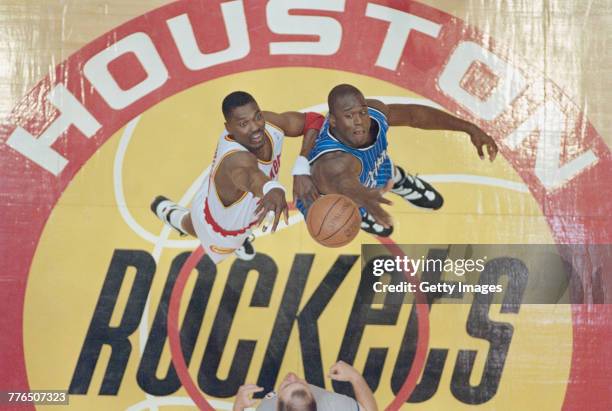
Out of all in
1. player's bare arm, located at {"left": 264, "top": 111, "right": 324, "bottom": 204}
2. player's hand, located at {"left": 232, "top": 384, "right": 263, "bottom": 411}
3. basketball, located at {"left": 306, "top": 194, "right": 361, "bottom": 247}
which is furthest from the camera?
player's bare arm, located at {"left": 264, "top": 111, "right": 324, "bottom": 204}

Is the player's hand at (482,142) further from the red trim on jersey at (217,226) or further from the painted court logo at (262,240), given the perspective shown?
the red trim on jersey at (217,226)

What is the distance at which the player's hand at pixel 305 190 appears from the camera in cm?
435

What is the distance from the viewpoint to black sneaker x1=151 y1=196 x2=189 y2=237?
14.4 ft

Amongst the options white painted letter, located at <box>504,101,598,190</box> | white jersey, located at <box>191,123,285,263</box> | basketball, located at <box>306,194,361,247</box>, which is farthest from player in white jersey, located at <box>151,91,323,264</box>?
white painted letter, located at <box>504,101,598,190</box>

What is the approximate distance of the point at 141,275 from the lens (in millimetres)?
4375

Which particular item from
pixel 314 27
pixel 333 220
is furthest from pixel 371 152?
pixel 314 27

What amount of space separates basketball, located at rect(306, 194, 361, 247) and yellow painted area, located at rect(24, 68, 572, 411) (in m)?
0.06

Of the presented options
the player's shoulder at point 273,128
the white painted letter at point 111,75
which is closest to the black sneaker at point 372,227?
the player's shoulder at point 273,128

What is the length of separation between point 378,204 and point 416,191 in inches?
8.2

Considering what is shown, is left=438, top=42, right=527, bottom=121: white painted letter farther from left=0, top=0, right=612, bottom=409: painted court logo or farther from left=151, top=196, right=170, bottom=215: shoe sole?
left=151, top=196, right=170, bottom=215: shoe sole

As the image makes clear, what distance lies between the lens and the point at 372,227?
4.40 metres

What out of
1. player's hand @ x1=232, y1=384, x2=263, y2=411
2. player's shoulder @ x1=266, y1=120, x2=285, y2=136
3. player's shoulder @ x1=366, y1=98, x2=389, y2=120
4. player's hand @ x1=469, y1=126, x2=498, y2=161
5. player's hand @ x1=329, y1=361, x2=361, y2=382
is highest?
player's shoulder @ x1=366, y1=98, x2=389, y2=120

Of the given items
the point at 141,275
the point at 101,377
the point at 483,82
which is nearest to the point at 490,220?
the point at 483,82

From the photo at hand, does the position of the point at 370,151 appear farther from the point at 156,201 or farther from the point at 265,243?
the point at 156,201
